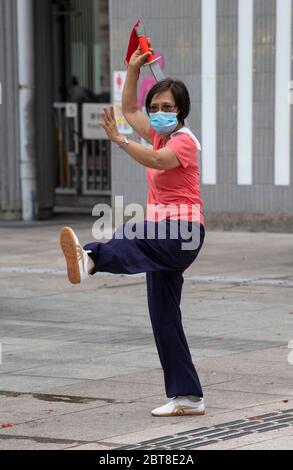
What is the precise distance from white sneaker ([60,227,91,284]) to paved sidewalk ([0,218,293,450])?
0.82 m

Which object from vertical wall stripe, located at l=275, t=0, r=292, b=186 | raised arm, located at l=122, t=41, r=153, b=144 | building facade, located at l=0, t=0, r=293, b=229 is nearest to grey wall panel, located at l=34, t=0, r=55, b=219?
building facade, located at l=0, t=0, r=293, b=229

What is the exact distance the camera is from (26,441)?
618cm

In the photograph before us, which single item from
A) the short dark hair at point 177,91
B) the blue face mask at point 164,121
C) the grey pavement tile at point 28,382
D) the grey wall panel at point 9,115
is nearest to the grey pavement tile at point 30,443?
the grey pavement tile at point 28,382

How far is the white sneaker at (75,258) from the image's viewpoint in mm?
6233

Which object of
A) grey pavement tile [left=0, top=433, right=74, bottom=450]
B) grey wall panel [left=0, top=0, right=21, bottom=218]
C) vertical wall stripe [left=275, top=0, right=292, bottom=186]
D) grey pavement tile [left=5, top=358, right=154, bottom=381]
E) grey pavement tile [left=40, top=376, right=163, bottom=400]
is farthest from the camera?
grey wall panel [left=0, top=0, right=21, bottom=218]

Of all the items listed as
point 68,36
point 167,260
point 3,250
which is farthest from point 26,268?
point 68,36

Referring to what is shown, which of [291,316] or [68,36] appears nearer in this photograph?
[291,316]

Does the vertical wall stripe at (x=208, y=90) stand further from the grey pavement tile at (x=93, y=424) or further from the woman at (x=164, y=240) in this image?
the grey pavement tile at (x=93, y=424)

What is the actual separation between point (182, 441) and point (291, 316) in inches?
157

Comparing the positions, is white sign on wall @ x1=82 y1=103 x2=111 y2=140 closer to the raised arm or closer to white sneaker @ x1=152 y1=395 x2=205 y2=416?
the raised arm

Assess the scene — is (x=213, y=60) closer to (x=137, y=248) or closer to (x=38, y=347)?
(x=38, y=347)

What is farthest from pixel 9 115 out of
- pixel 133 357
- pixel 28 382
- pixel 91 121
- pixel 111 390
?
pixel 111 390

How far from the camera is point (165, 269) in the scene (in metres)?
6.43

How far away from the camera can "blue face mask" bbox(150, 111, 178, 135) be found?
655cm
